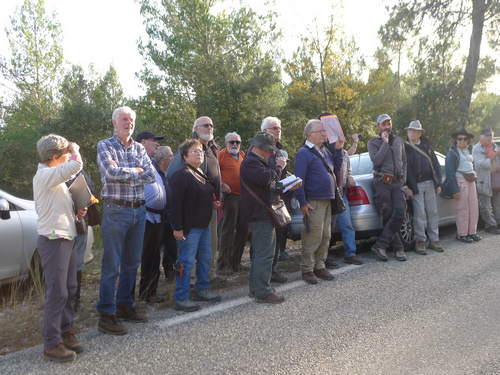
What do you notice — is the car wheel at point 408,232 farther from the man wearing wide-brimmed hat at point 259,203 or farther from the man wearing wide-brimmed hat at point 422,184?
the man wearing wide-brimmed hat at point 259,203

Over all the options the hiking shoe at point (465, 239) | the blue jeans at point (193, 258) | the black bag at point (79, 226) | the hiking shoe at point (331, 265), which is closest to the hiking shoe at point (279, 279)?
the hiking shoe at point (331, 265)

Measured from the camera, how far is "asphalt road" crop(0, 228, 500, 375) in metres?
3.22

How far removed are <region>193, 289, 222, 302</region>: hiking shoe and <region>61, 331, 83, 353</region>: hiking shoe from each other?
1.54m

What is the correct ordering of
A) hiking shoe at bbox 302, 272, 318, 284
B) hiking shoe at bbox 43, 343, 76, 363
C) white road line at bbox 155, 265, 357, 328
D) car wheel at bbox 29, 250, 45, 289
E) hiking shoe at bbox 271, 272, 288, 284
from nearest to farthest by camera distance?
1. hiking shoe at bbox 43, 343, 76, 363
2. white road line at bbox 155, 265, 357, 328
3. car wheel at bbox 29, 250, 45, 289
4. hiking shoe at bbox 302, 272, 318, 284
5. hiking shoe at bbox 271, 272, 288, 284

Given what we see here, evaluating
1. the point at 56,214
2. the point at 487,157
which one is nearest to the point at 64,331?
the point at 56,214

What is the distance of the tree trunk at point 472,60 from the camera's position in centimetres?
1734

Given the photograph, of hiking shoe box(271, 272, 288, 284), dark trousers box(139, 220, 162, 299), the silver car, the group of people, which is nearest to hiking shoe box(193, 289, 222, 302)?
the group of people

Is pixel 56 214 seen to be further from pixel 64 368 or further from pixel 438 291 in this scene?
pixel 438 291

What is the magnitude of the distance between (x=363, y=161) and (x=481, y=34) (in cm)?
1374

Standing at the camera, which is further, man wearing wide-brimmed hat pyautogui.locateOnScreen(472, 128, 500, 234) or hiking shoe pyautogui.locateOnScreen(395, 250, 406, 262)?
man wearing wide-brimmed hat pyautogui.locateOnScreen(472, 128, 500, 234)

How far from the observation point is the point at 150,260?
5027mm

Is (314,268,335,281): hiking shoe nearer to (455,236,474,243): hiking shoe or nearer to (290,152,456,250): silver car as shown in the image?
(290,152,456,250): silver car

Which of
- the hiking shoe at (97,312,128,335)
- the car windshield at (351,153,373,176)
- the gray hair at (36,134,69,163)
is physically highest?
the gray hair at (36,134,69,163)

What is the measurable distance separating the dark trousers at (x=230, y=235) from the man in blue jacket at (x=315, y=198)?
1009 mm
